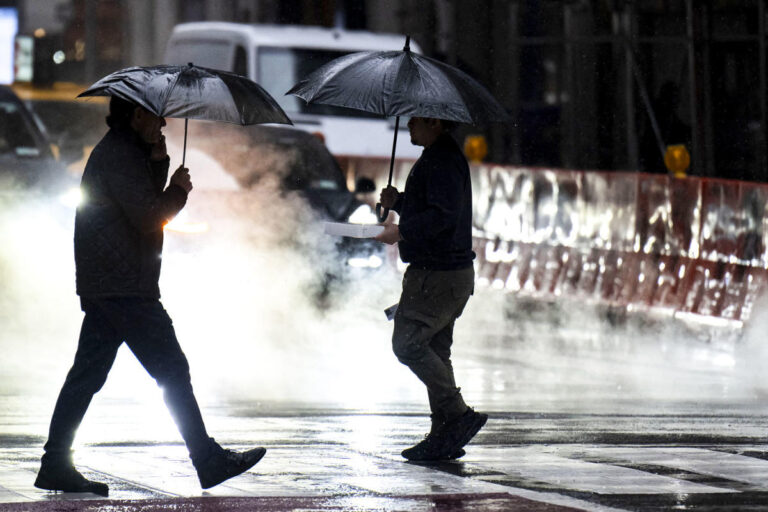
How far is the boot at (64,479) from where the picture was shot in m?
7.14

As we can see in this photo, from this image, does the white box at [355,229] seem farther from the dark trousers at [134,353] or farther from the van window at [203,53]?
the van window at [203,53]

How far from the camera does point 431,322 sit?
8.07m

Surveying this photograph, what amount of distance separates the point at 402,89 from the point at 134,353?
70.3 inches

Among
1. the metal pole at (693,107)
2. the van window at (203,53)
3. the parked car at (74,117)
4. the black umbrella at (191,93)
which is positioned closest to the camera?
the black umbrella at (191,93)

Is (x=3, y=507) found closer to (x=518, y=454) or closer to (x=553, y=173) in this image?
(x=518, y=454)

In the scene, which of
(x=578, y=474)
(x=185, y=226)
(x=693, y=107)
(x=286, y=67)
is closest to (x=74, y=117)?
(x=286, y=67)

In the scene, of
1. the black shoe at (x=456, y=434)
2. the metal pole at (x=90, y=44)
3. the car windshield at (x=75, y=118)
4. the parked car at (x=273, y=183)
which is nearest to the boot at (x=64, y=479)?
the black shoe at (x=456, y=434)

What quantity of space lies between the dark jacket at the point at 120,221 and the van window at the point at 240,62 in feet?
49.1

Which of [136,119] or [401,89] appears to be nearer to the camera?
[136,119]

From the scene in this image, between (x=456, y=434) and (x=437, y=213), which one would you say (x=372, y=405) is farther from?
(x=437, y=213)

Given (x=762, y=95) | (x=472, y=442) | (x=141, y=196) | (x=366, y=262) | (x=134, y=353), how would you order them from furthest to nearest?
(x=762, y=95) < (x=366, y=262) < (x=472, y=442) < (x=134, y=353) < (x=141, y=196)

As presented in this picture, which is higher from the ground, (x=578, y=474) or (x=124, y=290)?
(x=124, y=290)

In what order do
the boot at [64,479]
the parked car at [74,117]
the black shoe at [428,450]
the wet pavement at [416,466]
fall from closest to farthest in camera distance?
1. the wet pavement at [416,466]
2. the boot at [64,479]
3. the black shoe at [428,450]
4. the parked car at [74,117]

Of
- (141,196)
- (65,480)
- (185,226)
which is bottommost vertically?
(65,480)
